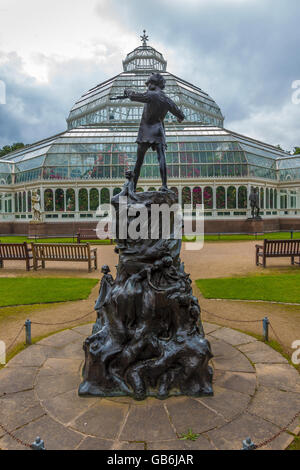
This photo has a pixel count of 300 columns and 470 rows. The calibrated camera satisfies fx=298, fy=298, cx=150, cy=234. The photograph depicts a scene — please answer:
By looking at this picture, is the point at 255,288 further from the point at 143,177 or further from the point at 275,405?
the point at 143,177

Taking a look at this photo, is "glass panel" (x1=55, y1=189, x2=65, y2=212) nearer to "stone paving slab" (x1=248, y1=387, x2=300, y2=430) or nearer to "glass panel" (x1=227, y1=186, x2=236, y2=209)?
"glass panel" (x1=227, y1=186, x2=236, y2=209)

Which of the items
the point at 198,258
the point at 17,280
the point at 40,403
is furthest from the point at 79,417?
the point at 198,258

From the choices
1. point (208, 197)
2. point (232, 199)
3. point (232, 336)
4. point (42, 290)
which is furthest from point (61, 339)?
point (232, 199)

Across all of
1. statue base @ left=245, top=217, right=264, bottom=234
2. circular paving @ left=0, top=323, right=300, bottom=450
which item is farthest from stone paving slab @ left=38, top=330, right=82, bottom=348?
A: statue base @ left=245, top=217, right=264, bottom=234

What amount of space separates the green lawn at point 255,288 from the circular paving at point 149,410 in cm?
350

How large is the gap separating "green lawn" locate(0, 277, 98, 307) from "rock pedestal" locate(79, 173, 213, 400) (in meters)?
3.90

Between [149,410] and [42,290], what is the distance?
632 centimetres

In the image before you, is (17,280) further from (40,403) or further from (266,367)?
(266,367)

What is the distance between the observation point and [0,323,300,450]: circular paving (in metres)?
2.96

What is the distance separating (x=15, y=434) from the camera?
307 centimetres

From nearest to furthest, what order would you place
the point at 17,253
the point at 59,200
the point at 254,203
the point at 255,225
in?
the point at 17,253 < the point at 255,225 < the point at 254,203 < the point at 59,200

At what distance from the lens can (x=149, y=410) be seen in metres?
3.42

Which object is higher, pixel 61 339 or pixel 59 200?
pixel 59 200

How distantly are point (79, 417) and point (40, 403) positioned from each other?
1.89 ft
